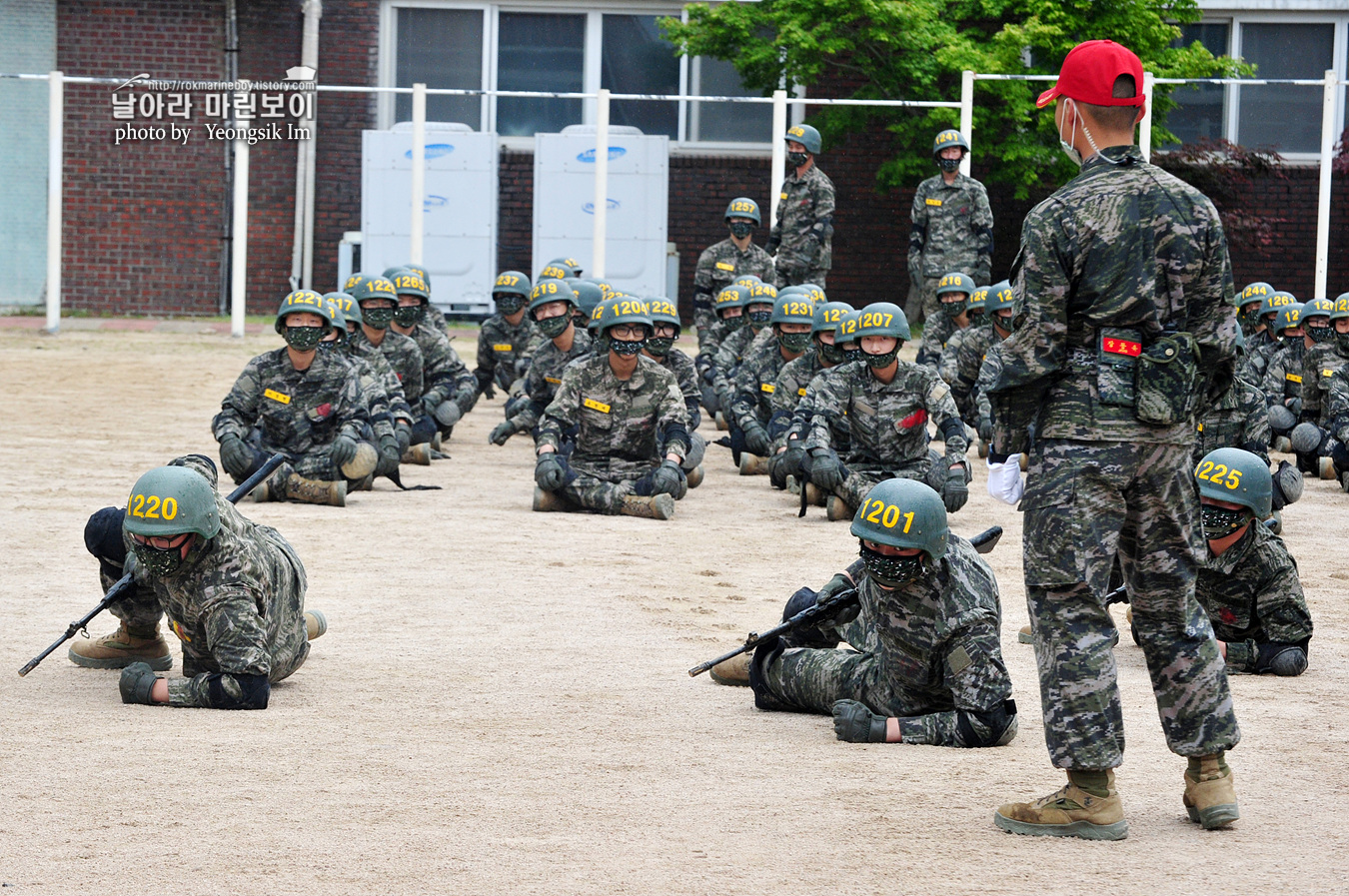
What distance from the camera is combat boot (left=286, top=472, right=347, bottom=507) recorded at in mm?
12039

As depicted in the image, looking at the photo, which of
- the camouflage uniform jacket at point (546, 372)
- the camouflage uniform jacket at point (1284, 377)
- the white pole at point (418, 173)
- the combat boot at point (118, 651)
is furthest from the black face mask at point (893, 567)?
the white pole at point (418, 173)

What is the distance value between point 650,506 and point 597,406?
3.08 ft

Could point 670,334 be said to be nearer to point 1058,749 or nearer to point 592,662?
point 592,662

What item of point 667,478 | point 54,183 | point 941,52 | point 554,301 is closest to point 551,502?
point 667,478

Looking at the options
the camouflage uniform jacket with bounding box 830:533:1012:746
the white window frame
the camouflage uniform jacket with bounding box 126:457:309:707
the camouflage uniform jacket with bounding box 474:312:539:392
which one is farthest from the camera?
the white window frame

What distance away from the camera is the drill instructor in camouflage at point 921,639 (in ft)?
19.7

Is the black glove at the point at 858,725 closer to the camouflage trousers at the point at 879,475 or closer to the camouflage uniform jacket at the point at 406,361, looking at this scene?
the camouflage trousers at the point at 879,475

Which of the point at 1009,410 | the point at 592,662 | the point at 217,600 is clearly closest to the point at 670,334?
the point at 592,662

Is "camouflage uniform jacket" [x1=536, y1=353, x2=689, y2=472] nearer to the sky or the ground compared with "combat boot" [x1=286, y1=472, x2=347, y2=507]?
Answer: nearer to the sky

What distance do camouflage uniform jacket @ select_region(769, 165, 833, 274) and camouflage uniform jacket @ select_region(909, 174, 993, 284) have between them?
1268mm

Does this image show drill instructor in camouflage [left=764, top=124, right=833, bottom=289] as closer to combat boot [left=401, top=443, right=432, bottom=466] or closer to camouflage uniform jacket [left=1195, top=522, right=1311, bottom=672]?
combat boot [left=401, top=443, right=432, bottom=466]

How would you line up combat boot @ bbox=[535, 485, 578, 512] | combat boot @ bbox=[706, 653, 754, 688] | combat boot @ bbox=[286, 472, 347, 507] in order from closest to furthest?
combat boot @ bbox=[706, 653, 754, 688], combat boot @ bbox=[286, 472, 347, 507], combat boot @ bbox=[535, 485, 578, 512]

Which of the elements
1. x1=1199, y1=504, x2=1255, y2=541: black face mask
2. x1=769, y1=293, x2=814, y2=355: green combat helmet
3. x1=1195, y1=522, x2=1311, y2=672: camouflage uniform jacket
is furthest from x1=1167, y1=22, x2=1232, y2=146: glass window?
x1=1199, y1=504, x2=1255, y2=541: black face mask

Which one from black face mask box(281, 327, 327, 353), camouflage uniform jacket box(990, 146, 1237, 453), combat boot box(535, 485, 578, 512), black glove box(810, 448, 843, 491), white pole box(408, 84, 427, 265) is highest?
white pole box(408, 84, 427, 265)
